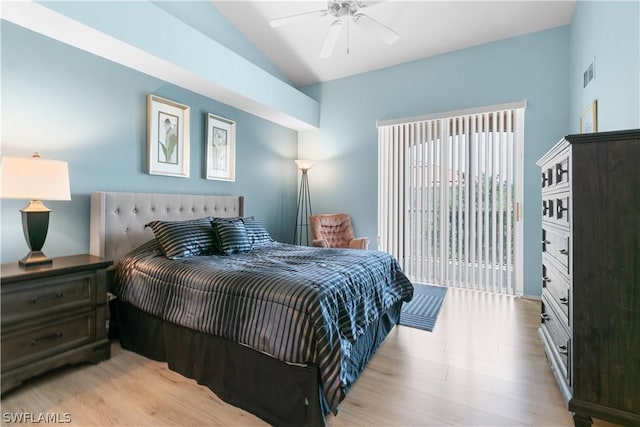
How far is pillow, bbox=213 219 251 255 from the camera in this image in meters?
2.70

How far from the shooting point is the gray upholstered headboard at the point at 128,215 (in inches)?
98.0

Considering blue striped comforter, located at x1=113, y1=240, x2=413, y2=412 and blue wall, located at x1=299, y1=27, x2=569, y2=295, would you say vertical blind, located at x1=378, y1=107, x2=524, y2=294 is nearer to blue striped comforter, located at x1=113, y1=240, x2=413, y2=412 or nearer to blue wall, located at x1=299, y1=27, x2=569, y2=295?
blue wall, located at x1=299, y1=27, x2=569, y2=295

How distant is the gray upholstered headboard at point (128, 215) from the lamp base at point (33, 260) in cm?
48

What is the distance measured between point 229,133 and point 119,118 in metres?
1.29

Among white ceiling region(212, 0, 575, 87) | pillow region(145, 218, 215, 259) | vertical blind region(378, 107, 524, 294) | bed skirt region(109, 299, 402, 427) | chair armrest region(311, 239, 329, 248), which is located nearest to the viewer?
bed skirt region(109, 299, 402, 427)

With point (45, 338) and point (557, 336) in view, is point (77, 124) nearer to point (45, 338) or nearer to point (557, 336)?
point (45, 338)

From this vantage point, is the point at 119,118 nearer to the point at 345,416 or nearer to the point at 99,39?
the point at 99,39

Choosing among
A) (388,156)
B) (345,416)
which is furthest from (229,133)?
(345,416)

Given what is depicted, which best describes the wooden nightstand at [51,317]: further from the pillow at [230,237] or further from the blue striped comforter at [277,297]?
the pillow at [230,237]

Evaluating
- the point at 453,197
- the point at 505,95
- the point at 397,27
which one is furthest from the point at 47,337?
the point at 505,95

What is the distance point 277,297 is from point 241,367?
480 mm

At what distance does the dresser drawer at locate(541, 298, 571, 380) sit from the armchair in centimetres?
224

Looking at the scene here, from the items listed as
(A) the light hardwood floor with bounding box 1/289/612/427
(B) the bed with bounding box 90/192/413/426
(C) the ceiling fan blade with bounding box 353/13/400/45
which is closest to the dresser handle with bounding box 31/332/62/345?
(A) the light hardwood floor with bounding box 1/289/612/427

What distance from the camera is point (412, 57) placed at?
4.17 metres
